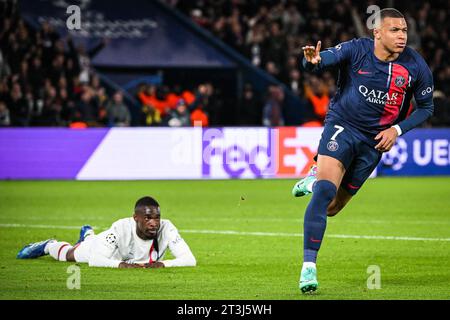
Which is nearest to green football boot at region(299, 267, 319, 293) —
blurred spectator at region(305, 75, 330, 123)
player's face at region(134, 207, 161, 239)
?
player's face at region(134, 207, 161, 239)

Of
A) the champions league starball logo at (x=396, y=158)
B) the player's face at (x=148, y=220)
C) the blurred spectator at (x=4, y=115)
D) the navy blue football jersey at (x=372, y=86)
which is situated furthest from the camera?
the champions league starball logo at (x=396, y=158)

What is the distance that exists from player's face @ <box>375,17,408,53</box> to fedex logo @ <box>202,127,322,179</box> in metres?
14.2

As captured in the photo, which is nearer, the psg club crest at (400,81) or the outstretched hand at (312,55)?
the outstretched hand at (312,55)

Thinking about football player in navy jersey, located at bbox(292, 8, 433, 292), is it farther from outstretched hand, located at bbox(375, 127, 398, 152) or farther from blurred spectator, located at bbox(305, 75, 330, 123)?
blurred spectator, located at bbox(305, 75, 330, 123)

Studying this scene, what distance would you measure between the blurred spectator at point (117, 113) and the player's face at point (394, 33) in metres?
16.1

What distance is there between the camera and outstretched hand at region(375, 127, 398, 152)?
29.9 ft

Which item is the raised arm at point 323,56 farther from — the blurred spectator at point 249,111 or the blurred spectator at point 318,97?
the blurred spectator at point 249,111

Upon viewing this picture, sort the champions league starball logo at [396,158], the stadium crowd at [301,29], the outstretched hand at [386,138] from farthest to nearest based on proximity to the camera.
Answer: the stadium crowd at [301,29] < the champions league starball logo at [396,158] < the outstretched hand at [386,138]

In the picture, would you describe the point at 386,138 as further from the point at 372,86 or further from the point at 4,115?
the point at 4,115

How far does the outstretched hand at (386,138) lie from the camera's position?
9109 millimetres

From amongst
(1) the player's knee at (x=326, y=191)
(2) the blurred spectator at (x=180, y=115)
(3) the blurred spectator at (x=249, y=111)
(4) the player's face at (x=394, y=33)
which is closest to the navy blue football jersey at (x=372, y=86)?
(4) the player's face at (x=394, y=33)

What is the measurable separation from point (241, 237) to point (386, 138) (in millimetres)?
5004

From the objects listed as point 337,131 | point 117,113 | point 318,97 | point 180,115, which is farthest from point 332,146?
point 318,97
